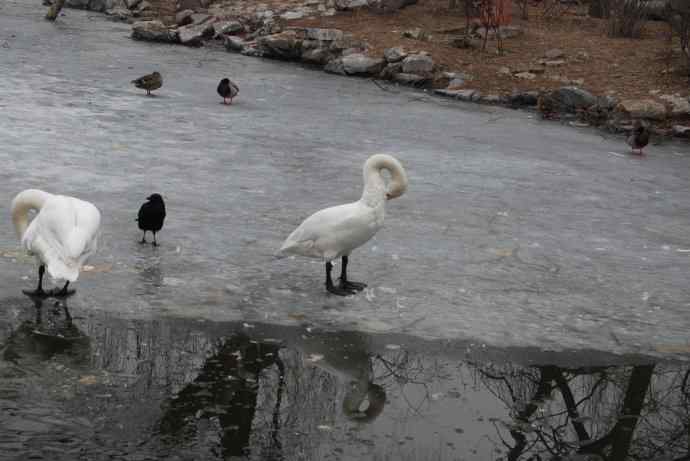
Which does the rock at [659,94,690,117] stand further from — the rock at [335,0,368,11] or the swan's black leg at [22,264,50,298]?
the swan's black leg at [22,264,50,298]

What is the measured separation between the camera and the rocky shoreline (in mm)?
16719

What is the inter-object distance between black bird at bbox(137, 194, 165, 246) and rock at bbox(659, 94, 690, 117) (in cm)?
1181

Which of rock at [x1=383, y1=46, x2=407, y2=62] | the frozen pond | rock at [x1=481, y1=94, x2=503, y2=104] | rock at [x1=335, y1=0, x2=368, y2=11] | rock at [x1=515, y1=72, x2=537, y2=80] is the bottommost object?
the frozen pond

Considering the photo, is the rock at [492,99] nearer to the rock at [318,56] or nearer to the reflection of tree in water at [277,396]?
the rock at [318,56]

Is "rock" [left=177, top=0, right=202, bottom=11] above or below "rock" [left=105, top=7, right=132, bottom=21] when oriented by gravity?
above

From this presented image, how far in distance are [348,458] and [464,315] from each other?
239 centimetres

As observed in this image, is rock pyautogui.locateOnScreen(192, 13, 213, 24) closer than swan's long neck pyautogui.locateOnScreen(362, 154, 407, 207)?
No

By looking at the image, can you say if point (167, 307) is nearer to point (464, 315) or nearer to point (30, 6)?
point (464, 315)

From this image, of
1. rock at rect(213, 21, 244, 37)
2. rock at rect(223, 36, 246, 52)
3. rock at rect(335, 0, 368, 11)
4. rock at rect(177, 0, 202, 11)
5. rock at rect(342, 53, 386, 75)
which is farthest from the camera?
rock at rect(177, 0, 202, 11)

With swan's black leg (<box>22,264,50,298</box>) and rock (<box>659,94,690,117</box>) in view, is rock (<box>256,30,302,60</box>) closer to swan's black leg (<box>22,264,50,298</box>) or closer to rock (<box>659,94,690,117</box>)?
rock (<box>659,94,690,117</box>)

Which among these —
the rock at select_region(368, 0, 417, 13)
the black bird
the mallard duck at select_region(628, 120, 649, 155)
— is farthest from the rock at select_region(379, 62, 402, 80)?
the black bird

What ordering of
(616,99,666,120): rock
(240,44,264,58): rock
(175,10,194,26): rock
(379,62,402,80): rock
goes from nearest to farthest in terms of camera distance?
(616,99,666,120): rock → (379,62,402,80): rock → (240,44,264,58): rock → (175,10,194,26): rock

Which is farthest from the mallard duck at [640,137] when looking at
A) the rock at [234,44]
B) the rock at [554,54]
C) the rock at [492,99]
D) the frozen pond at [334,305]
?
the rock at [234,44]

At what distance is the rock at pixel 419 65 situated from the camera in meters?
19.4
